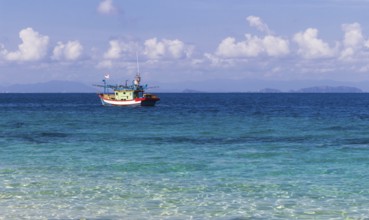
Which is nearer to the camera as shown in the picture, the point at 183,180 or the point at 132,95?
the point at 183,180

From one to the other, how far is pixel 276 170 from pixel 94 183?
9889 millimetres

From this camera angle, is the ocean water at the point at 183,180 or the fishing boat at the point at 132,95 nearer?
the ocean water at the point at 183,180

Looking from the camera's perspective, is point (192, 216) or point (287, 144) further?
point (287, 144)

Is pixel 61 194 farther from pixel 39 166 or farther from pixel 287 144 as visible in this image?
pixel 287 144

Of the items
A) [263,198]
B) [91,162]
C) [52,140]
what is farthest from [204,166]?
[52,140]

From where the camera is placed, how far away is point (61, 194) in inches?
883

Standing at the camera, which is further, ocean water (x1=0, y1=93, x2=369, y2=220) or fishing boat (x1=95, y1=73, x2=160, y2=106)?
fishing boat (x1=95, y1=73, x2=160, y2=106)

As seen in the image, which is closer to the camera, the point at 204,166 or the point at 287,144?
the point at 204,166

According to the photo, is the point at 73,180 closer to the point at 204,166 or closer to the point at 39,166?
the point at 39,166

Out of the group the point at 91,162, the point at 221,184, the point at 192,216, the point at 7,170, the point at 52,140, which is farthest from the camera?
the point at 52,140

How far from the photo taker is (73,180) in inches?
1015

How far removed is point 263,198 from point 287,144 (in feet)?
76.4

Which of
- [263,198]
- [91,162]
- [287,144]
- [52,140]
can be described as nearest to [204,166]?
[91,162]

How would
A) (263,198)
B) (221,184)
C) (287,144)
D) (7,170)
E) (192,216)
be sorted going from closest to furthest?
(192,216), (263,198), (221,184), (7,170), (287,144)
